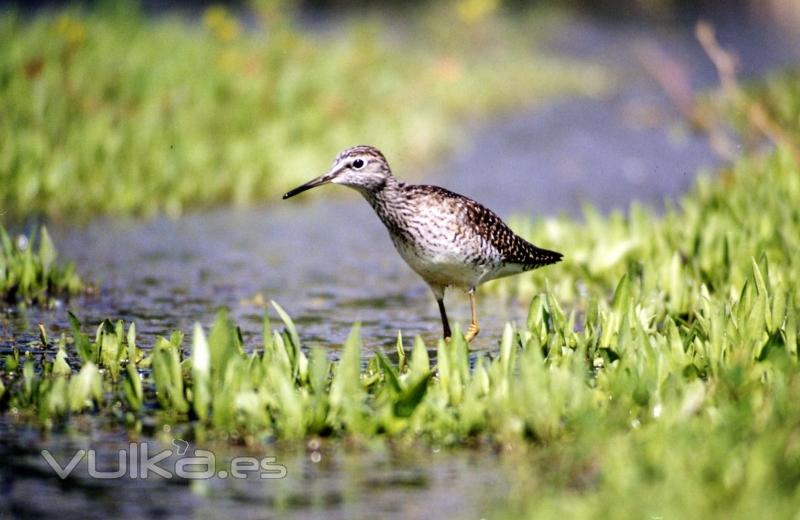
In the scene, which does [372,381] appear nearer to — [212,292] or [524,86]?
[212,292]

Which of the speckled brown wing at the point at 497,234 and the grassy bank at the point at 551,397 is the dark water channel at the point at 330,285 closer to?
the grassy bank at the point at 551,397

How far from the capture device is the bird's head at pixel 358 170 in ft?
25.5

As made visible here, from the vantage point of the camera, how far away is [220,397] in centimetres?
594

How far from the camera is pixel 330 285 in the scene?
1034cm

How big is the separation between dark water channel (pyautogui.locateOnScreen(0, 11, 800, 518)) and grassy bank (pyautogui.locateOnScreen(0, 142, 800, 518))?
206mm

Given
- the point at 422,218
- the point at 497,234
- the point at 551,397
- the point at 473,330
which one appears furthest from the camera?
the point at 473,330

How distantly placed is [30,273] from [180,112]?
5696 millimetres

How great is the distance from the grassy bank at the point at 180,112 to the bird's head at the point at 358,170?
16.9 feet

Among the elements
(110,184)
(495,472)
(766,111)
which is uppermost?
(766,111)

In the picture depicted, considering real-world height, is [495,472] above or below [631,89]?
below

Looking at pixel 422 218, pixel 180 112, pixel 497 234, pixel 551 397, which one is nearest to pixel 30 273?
pixel 422 218

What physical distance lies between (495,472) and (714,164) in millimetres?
11860

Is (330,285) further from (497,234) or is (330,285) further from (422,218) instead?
(422,218)

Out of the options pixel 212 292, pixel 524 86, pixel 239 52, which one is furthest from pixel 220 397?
pixel 524 86
